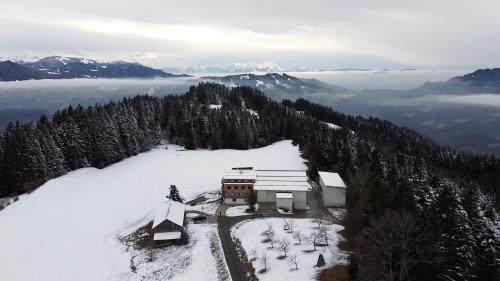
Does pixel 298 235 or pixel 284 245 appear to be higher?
pixel 298 235

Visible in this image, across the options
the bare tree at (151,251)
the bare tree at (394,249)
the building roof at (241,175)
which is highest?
the bare tree at (394,249)

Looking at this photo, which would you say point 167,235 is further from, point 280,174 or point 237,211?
point 280,174

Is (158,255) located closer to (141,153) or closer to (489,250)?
(489,250)

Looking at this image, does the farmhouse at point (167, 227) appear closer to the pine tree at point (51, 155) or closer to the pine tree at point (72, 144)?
the pine tree at point (51, 155)

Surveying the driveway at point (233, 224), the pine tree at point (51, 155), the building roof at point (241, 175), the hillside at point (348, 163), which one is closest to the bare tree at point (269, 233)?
the driveway at point (233, 224)

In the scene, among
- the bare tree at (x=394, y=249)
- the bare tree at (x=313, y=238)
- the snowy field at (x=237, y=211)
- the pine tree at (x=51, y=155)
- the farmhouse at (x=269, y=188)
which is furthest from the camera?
the pine tree at (x=51, y=155)

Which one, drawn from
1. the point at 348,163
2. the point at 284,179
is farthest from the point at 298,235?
the point at 348,163

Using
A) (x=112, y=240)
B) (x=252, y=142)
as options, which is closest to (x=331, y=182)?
(x=112, y=240)
